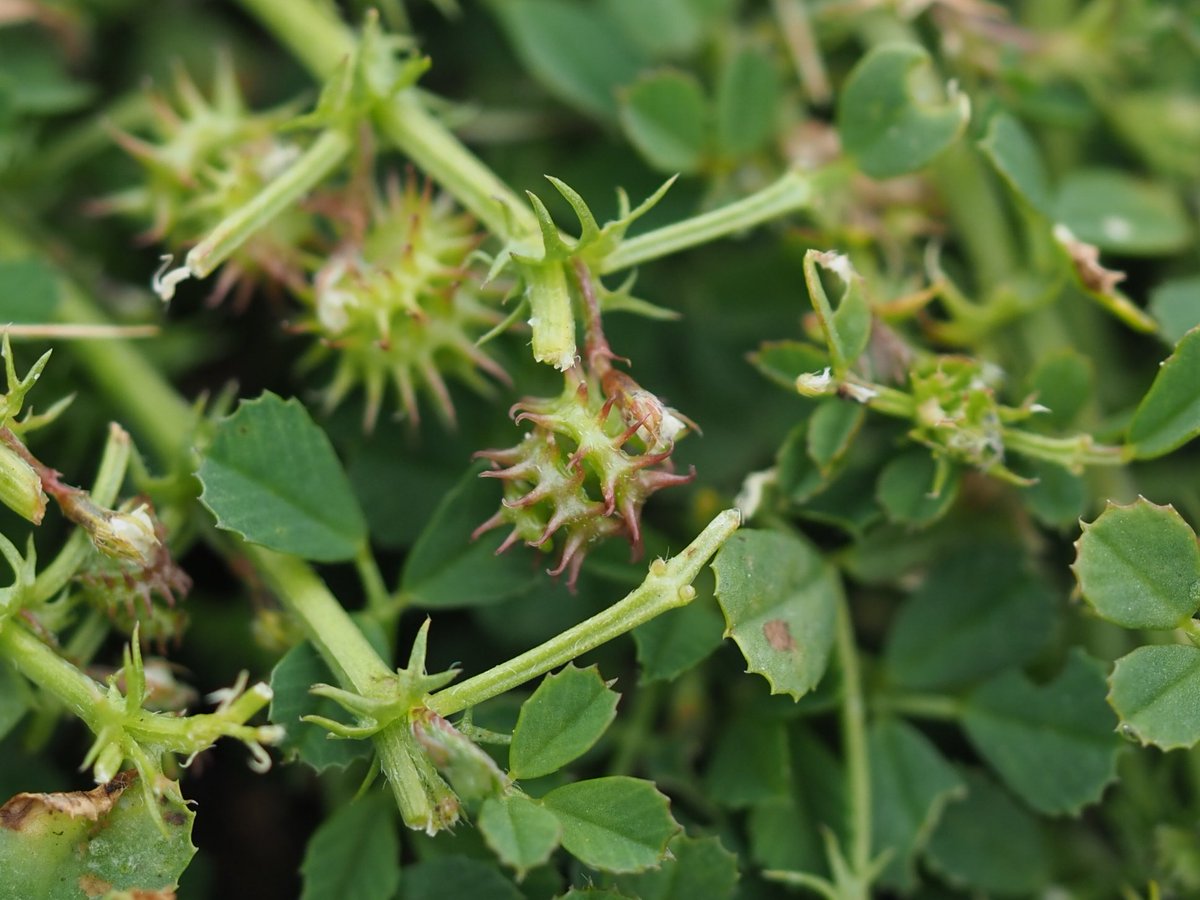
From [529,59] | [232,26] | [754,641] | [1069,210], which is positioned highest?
[232,26]

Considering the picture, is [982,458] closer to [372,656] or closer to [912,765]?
[912,765]

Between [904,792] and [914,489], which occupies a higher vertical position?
[914,489]

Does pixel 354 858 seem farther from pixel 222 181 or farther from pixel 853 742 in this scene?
pixel 222 181

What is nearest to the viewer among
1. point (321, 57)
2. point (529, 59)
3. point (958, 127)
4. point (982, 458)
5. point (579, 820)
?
point (579, 820)

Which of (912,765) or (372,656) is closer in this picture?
(372,656)

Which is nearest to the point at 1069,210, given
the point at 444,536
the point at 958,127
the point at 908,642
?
the point at 958,127

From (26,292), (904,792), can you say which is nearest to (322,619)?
(26,292)

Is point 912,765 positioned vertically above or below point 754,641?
below
